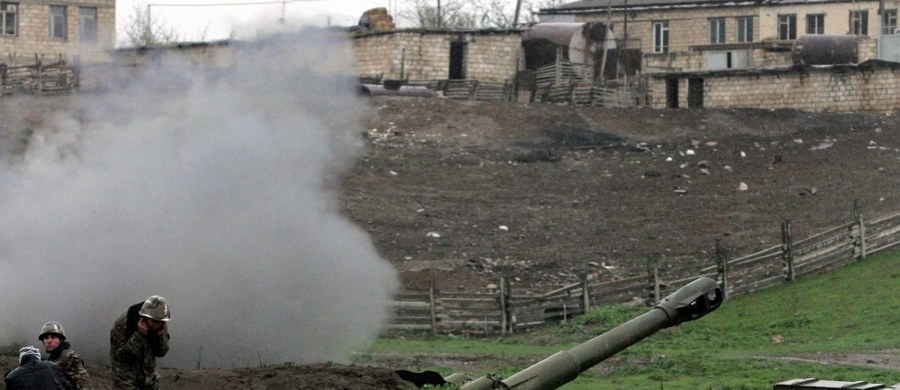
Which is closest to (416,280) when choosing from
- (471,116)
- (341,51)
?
(341,51)

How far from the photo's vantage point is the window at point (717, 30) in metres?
78.0

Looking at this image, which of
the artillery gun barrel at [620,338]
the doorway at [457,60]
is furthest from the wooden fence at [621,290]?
the doorway at [457,60]

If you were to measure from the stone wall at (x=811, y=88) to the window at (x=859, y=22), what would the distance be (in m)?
16.5

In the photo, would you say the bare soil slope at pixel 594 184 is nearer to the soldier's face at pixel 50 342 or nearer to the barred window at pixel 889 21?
the barred window at pixel 889 21

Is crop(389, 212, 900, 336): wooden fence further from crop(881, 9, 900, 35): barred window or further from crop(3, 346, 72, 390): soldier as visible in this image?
crop(881, 9, 900, 35): barred window

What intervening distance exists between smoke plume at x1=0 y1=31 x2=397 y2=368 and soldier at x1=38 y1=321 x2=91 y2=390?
7801mm

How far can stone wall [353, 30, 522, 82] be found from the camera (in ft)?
203

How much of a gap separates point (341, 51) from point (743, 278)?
10.9m

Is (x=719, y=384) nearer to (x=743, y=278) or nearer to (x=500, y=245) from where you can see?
(x=743, y=278)

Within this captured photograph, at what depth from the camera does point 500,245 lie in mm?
40156

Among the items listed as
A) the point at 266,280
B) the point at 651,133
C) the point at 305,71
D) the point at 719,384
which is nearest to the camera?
the point at 719,384

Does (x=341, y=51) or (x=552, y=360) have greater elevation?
(x=341, y=51)

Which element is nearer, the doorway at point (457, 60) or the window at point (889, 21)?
A: the doorway at point (457, 60)

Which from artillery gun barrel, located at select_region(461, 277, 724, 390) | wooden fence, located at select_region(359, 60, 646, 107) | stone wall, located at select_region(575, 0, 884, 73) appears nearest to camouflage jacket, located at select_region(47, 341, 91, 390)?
artillery gun barrel, located at select_region(461, 277, 724, 390)
